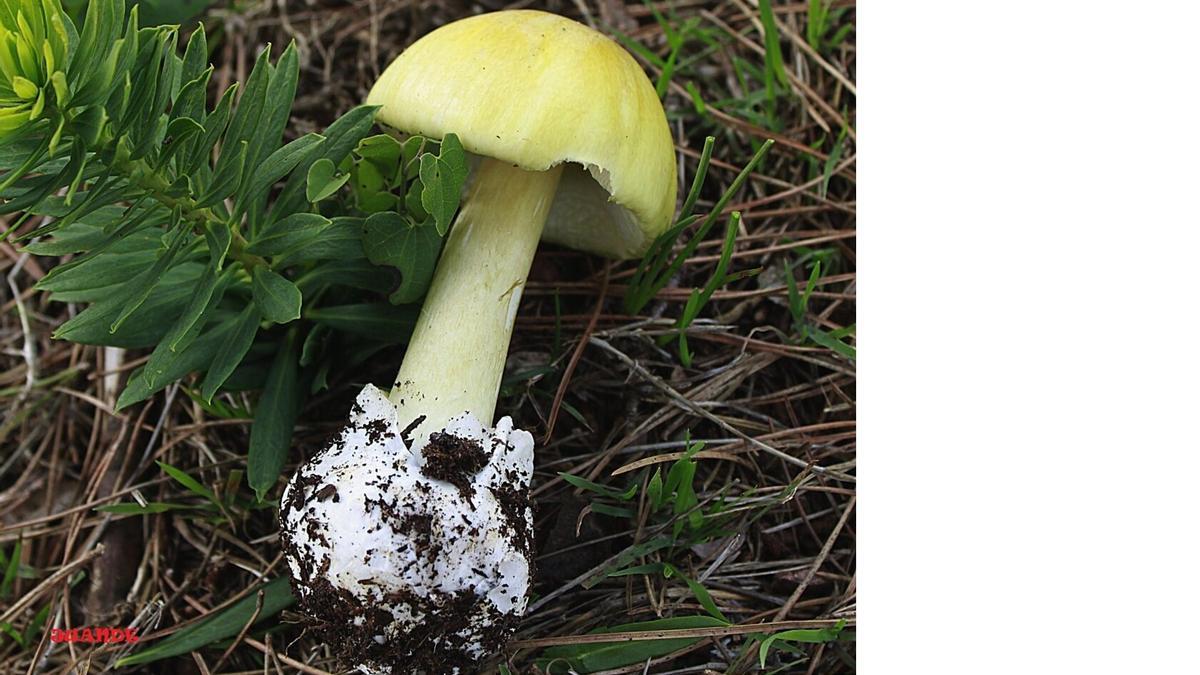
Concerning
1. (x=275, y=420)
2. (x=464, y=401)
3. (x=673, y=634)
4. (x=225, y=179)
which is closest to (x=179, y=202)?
(x=225, y=179)

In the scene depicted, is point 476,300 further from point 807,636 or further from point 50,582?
point 50,582

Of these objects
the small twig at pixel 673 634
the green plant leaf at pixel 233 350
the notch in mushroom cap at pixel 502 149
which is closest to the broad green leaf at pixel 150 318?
the green plant leaf at pixel 233 350

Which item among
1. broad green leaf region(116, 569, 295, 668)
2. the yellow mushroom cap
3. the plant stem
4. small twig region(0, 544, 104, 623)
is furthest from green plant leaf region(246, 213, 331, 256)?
small twig region(0, 544, 104, 623)

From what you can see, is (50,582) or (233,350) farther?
(50,582)

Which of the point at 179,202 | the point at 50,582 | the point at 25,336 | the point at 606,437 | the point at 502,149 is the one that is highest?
the point at 502,149

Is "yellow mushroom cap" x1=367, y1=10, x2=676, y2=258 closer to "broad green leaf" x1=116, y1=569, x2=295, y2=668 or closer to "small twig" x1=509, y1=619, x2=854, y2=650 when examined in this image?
"small twig" x1=509, y1=619, x2=854, y2=650
